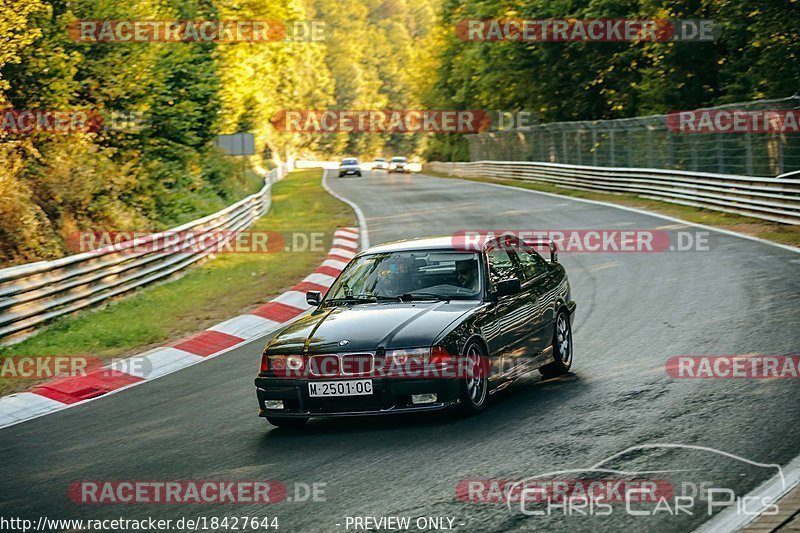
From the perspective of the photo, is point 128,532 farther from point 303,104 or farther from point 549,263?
point 303,104

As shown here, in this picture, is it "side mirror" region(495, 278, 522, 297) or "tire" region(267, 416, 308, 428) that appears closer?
Result: "tire" region(267, 416, 308, 428)

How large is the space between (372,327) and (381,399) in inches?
25.2

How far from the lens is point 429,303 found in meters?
8.51

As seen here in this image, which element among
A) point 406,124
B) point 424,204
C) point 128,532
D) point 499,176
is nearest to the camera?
point 128,532

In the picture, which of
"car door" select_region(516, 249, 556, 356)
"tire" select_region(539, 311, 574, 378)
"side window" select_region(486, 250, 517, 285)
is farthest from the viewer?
"tire" select_region(539, 311, 574, 378)

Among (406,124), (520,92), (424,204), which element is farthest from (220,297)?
(406,124)

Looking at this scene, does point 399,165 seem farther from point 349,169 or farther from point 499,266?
point 499,266

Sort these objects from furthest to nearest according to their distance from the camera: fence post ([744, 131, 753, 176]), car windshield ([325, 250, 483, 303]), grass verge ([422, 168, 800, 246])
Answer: fence post ([744, 131, 753, 176]) → grass verge ([422, 168, 800, 246]) → car windshield ([325, 250, 483, 303])

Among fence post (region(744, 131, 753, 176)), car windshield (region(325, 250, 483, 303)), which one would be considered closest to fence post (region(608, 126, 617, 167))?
fence post (region(744, 131, 753, 176))

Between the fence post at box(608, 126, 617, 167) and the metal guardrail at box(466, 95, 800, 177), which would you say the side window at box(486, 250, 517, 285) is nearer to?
the metal guardrail at box(466, 95, 800, 177)

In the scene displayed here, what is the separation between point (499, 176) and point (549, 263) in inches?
1656

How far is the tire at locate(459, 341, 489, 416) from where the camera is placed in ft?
25.5

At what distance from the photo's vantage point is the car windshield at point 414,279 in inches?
343

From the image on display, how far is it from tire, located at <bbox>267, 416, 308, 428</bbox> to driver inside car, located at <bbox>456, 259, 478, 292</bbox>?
1.79m
